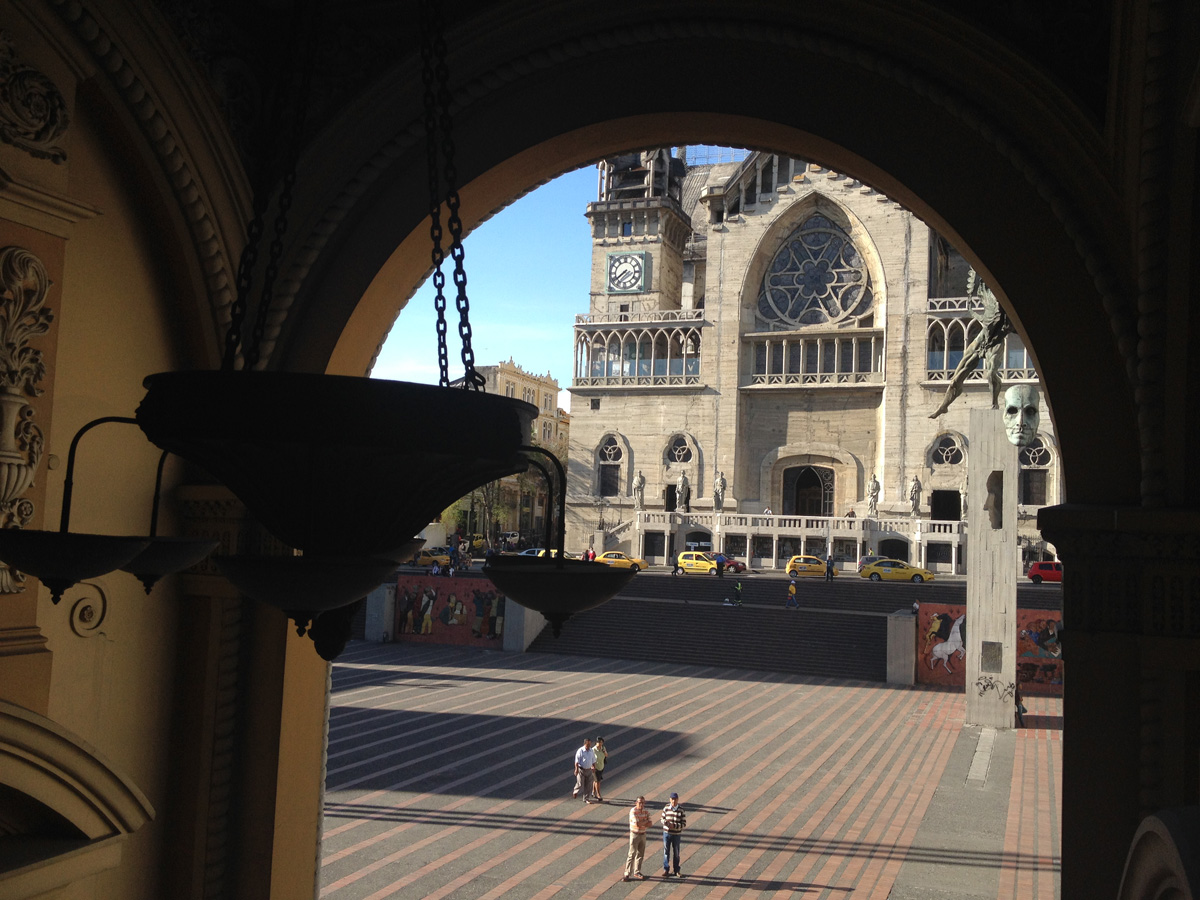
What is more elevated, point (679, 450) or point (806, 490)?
point (679, 450)

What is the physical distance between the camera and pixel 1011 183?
4293mm

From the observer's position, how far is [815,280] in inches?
1905

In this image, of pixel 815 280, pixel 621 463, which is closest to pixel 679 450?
pixel 621 463

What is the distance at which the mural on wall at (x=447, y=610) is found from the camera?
31516 millimetres

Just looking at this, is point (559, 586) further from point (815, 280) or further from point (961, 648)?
point (815, 280)

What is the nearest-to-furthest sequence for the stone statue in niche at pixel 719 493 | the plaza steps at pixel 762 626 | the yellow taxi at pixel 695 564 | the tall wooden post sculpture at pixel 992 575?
the tall wooden post sculpture at pixel 992 575
the plaza steps at pixel 762 626
the yellow taxi at pixel 695 564
the stone statue in niche at pixel 719 493

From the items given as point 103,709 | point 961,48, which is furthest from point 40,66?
point 961,48

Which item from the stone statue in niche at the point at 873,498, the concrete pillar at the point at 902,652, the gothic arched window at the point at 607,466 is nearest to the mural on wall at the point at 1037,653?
the concrete pillar at the point at 902,652

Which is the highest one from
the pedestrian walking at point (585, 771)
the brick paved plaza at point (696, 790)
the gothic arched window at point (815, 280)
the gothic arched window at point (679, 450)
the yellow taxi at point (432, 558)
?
the gothic arched window at point (815, 280)

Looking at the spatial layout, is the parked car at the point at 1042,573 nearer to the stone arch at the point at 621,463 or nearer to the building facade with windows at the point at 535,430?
the stone arch at the point at 621,463

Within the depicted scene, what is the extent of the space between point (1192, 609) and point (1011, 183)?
6.14 feet

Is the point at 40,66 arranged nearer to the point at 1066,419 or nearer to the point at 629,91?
the point at 629,91

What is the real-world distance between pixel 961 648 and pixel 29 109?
84.0 feet

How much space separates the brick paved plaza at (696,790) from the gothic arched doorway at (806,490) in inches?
920
